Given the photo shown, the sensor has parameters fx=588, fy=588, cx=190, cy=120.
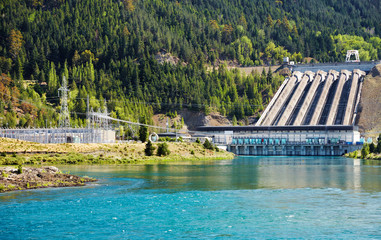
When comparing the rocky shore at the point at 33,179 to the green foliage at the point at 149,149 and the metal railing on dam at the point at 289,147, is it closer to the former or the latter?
the green foliage at the point at 149,149

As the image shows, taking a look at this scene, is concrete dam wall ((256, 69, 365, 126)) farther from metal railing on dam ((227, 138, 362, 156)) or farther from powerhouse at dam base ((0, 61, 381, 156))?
metal railing on dam ((227, 138, 362, 156))

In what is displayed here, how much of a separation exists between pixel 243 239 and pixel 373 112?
12909cm

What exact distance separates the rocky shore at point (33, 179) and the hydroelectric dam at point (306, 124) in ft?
310

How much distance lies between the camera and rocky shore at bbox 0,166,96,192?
47.2 m

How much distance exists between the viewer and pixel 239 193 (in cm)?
4812

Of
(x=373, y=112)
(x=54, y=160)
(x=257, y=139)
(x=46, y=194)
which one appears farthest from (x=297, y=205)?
(x=373, y=112)

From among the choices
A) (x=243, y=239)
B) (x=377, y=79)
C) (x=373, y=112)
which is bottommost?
(x=243, y=239)

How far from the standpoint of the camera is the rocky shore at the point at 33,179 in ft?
155

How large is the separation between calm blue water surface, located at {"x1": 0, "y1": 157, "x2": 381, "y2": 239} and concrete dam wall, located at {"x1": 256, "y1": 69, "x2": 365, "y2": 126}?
9894 cm

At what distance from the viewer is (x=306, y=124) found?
501 ft

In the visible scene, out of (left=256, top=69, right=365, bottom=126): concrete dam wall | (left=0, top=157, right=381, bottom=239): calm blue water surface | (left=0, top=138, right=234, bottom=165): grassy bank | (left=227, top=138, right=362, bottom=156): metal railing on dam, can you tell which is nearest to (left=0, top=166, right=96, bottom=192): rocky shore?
(left=0, top=157, right=381, bottom=239): calm blue water surface

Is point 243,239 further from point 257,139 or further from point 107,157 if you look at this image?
point 257,139

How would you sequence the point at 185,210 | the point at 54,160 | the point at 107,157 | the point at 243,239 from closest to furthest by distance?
the point at 243,239
the point at 185,210
the point at 54,160
the point at 107,157

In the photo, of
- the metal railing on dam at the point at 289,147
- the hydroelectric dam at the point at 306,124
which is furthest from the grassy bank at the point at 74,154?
the hydroelectric dam at the point at 306,124
